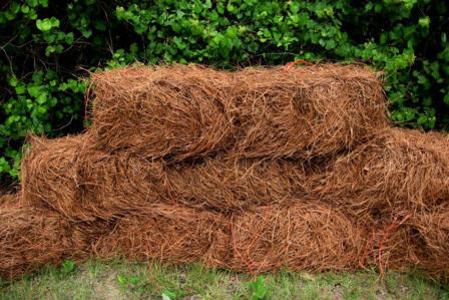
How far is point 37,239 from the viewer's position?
392cm

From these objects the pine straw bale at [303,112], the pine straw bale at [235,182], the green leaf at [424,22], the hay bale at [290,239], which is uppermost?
the green leaf at [424,22]

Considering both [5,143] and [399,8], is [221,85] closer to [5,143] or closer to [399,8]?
[399,8]

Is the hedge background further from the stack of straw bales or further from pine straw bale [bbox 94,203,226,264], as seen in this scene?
pine straw bale [bbox 94,203,226,264]

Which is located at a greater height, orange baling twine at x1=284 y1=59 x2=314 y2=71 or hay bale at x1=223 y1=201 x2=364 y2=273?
orange baling twine at x1=284 y1=59 x2=314 y2=71

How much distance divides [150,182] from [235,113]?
27.8 inches

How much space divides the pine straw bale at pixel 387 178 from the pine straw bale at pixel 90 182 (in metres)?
1.14

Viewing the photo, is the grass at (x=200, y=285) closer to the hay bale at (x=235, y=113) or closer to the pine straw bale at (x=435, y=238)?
the pine straw bale at (x=435, y=238)

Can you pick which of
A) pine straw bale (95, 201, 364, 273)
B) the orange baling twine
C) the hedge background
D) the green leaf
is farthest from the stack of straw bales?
the green leaf

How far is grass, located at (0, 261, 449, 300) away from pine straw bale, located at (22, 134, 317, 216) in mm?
389

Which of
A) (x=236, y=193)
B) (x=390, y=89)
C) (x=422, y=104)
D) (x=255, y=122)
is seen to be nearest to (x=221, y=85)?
(x=255, y=122)

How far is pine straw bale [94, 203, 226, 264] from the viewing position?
390cm

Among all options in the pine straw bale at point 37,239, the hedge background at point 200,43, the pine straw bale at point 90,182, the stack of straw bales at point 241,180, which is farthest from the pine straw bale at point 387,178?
the pine straw bale at point 37,239

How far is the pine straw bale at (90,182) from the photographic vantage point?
3.87 meters

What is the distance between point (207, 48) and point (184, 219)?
4.47 ft
